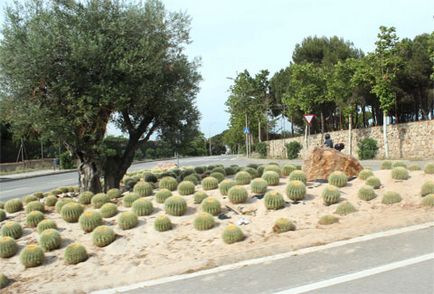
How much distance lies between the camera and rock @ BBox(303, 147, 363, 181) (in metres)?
12.2

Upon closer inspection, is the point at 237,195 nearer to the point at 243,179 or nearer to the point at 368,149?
the point at 243,179

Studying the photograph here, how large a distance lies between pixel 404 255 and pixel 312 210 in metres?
3.27

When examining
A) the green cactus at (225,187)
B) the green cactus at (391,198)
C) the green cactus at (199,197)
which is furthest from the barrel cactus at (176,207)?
the green cactus at (391,198)

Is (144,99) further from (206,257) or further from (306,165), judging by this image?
(206,257)

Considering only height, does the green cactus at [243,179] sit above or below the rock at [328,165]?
below

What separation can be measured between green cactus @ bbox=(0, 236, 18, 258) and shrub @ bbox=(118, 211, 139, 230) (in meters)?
2.03

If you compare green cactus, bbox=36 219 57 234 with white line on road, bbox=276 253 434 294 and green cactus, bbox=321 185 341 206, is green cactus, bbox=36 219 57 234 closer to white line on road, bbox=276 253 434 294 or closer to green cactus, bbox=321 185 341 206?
green cactus, bbox=321 185 341 206

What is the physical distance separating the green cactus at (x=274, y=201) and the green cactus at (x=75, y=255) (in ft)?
11.9

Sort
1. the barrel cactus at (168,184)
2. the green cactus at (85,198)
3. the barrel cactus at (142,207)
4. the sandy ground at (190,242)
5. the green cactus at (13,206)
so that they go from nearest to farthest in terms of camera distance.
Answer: the sandy ground at (190,242) < the barrel cactus at (142,207) < the barrel cactus at (168,184) < the green cactus at (85,198) < the green cactus at (13,206)

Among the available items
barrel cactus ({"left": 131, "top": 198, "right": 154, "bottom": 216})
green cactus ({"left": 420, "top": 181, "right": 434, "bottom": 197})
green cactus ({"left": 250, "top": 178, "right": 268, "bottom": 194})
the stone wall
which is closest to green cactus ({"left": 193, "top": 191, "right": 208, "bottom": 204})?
barrel cactus ({"left": 131, "top": 198, "right": 154, "bottom": 216})

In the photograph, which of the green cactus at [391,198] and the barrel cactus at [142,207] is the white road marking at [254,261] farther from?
the barrel cactus at [142,207]

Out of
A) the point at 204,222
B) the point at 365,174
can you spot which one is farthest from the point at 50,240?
the point at 365,174

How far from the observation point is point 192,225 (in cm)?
973

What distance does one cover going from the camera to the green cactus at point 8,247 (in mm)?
9492
